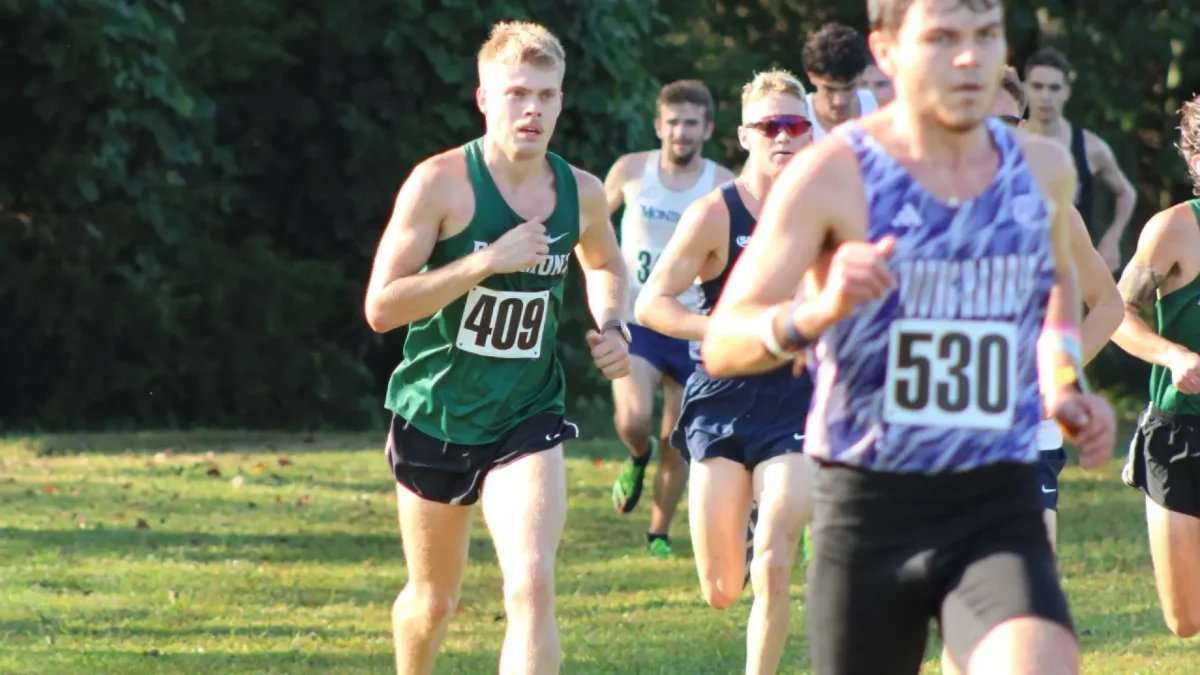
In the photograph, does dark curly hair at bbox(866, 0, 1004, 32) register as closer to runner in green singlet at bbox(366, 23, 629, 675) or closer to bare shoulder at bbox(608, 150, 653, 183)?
runner in green singlet at bbox(366, 23, 629, 675)

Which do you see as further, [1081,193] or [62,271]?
[62,271]

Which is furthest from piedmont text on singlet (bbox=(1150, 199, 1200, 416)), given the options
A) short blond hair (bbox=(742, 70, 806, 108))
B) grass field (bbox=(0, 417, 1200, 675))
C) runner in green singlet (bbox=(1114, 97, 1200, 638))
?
grass field (bbox=(0, 417, 1200, 675))

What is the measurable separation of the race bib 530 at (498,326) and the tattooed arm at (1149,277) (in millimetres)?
1781

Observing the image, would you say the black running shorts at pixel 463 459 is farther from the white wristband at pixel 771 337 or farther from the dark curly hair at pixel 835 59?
the dark curly hair at pixel 835 59

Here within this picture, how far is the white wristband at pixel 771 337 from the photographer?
4.03 meters

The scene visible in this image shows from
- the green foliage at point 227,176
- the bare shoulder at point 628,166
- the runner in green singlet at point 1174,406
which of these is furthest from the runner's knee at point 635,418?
the green foliage at point 227,176

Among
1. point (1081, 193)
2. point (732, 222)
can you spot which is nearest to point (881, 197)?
point (732, 222)

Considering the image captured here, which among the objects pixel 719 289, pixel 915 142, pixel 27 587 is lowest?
pixel 27 587

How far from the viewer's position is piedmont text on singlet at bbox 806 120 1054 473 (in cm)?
412

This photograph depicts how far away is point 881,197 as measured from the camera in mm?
4152

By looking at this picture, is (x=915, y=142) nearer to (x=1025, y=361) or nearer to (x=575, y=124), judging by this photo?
(x=1025, y=361)

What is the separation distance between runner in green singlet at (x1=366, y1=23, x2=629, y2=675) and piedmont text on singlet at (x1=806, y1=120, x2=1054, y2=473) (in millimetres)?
1885

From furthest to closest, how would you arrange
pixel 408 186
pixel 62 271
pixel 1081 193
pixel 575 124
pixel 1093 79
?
1. pixel 1093 79
2. pixel 575 124
3. pixel 62 271
4. pixel 1081 193
5. pixel 408 186

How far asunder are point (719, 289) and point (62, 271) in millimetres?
9830
